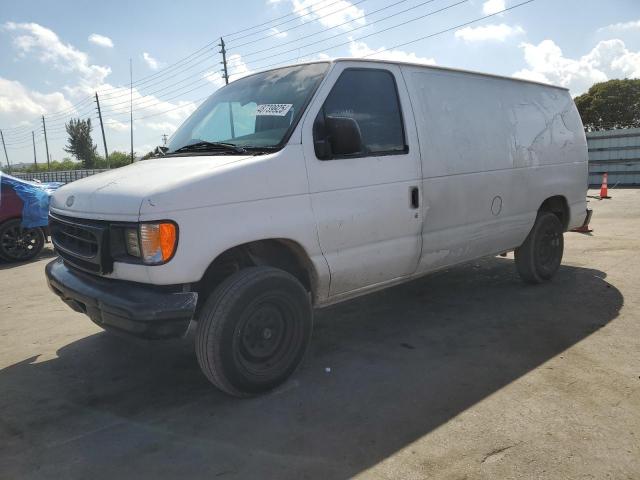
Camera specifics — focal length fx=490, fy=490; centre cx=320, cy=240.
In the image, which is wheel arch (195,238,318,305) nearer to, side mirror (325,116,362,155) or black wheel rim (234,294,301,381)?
black wheel rim (234,294,301,381)

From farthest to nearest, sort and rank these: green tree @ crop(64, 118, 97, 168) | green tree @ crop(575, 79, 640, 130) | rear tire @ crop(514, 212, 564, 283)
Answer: green tree @ crop(64, 118, 97, 168) → green tree @ crop(575, 79, 640, 130) → rear tire @ crop(514, 212, 564, 283)

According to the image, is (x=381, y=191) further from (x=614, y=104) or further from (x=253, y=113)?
(x=614, y=104)

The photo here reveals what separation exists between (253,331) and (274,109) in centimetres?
153

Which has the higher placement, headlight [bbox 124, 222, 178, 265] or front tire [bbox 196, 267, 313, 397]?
headlight [bbox 124, 222, 178, 265]

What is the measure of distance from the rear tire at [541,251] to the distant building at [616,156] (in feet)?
51.6

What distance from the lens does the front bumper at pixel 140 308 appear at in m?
2.70

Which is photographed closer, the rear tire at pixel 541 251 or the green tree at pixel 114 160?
the rear tire at pixel 541 251

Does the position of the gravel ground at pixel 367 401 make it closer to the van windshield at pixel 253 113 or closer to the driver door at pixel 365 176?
the driver door at pixel 365 176

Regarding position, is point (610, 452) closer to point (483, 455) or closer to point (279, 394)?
point (483, 455)

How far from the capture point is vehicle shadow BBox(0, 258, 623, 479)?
2.52 metres

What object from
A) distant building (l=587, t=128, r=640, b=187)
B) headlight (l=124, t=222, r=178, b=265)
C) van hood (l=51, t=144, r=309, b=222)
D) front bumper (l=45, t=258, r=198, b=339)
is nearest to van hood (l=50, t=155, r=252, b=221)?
van hood (l=51, t=144, r=309, b=222)

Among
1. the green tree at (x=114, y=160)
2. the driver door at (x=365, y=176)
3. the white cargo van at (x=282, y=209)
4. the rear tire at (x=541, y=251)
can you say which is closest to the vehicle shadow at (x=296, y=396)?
the white cargo van at (x=282, y=209)

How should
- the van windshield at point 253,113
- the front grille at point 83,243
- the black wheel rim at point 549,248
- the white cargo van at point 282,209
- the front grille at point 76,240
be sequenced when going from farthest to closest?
the black wheel rim at point 549,248 → the van windshield at point 253,113 → the front grille at point 76,240 → the front grille at point 83,243 → the white cargo van at point 282,209

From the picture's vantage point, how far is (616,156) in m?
18.9
